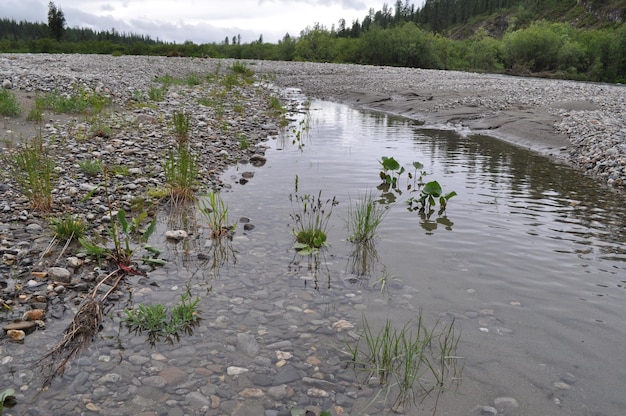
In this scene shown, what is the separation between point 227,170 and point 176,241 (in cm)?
469

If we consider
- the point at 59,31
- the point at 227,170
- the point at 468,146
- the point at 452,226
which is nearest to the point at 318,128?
the point at 468,146

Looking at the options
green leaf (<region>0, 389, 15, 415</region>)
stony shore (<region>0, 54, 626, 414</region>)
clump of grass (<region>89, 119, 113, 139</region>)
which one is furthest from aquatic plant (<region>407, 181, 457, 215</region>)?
clump of grass (<region>89, 119, 113, 139</region>)

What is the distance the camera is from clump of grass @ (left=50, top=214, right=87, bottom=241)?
6105mm

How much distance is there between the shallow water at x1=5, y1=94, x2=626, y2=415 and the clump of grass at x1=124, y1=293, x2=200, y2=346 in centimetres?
11

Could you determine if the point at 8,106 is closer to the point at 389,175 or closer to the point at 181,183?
the point at 181,183

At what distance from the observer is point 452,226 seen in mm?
8164

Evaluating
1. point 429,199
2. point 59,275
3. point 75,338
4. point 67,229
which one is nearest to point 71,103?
point 67,229

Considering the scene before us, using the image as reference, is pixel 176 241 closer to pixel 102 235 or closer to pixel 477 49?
pixel 102 235

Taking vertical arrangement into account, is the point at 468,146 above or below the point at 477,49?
below

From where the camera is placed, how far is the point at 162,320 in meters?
4.69

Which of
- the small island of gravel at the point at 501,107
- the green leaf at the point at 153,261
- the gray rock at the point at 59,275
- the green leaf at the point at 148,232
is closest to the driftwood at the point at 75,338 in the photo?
the gray rock at the point at 59,275

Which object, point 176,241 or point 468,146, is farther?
point 468,146

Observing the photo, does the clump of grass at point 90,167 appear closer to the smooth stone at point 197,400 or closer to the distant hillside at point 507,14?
the smooth stone at point 197,400

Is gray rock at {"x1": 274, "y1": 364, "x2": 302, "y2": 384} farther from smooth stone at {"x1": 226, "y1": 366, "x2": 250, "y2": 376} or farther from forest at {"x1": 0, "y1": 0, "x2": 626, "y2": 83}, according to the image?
forest at {"x1": 0, "y1": 0, "x2": 626, "y2": 83}
